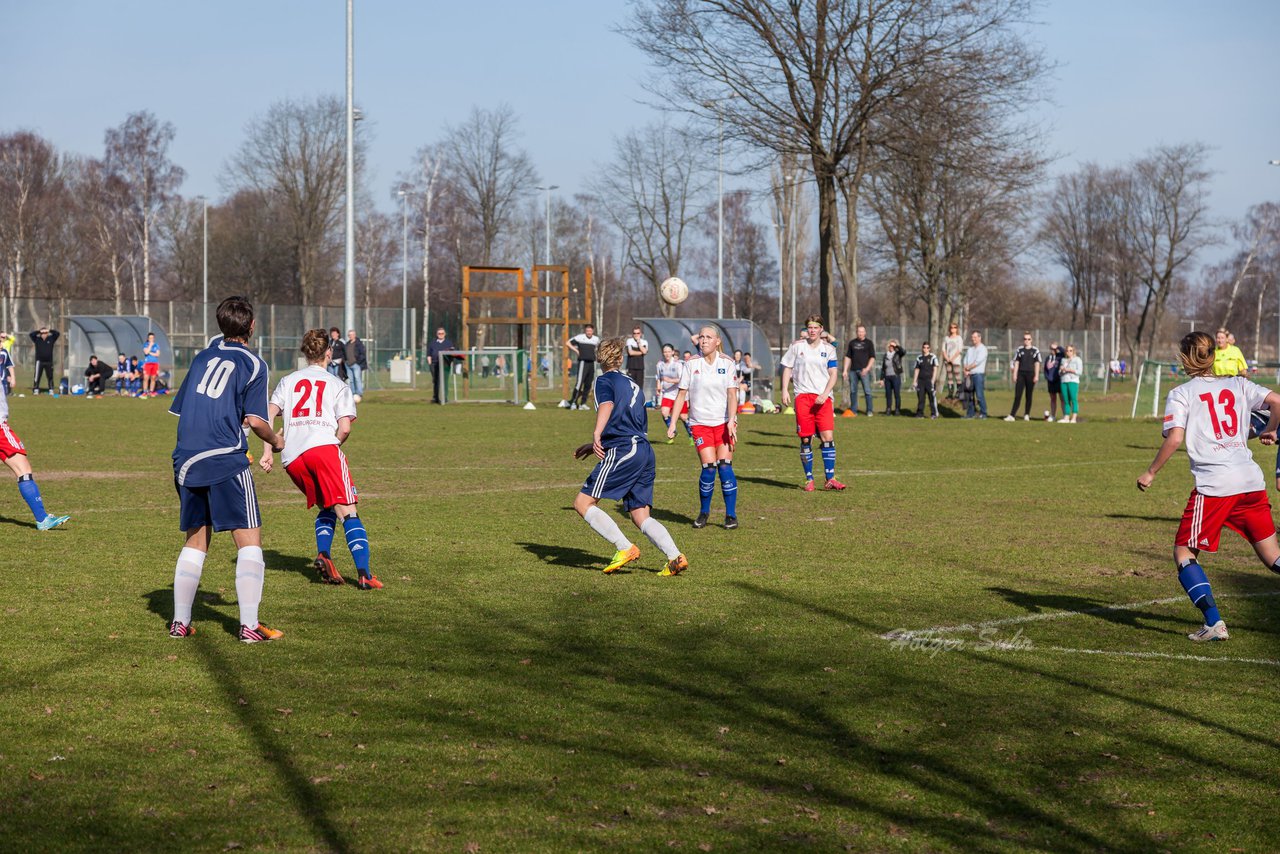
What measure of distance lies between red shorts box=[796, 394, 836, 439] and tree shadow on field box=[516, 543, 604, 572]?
5422mm

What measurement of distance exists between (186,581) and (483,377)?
36601 mm

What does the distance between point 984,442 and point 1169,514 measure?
9.63 m

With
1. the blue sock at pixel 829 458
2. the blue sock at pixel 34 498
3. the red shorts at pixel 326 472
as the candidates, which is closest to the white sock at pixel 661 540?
the red shorts at pixel 326 472

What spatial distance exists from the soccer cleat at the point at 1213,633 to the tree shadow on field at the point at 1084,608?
0.23 metres

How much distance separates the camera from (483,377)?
1718 inches

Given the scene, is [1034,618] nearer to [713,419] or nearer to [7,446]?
[713,419]

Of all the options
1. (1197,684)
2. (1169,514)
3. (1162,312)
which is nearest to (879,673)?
(1197,684)

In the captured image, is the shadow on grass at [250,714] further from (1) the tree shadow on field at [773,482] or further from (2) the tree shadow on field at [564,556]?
(1) the tree shadow on field at [773,482]

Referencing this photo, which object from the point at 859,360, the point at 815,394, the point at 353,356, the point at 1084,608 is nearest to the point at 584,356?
the point at 353,356

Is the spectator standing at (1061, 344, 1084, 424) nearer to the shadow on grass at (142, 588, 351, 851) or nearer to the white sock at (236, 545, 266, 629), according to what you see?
the shadow on grass at (142, 588, 351, 851)

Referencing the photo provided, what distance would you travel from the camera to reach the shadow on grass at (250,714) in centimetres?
451

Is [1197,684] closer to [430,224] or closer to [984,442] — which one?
[984,442]

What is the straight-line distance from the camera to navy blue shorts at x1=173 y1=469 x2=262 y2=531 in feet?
A: 23.1

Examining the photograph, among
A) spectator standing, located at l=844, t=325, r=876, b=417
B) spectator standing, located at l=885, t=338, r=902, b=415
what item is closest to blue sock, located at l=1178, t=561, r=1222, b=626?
spectator standing, located at l=844, t=325, r=876, b=417
